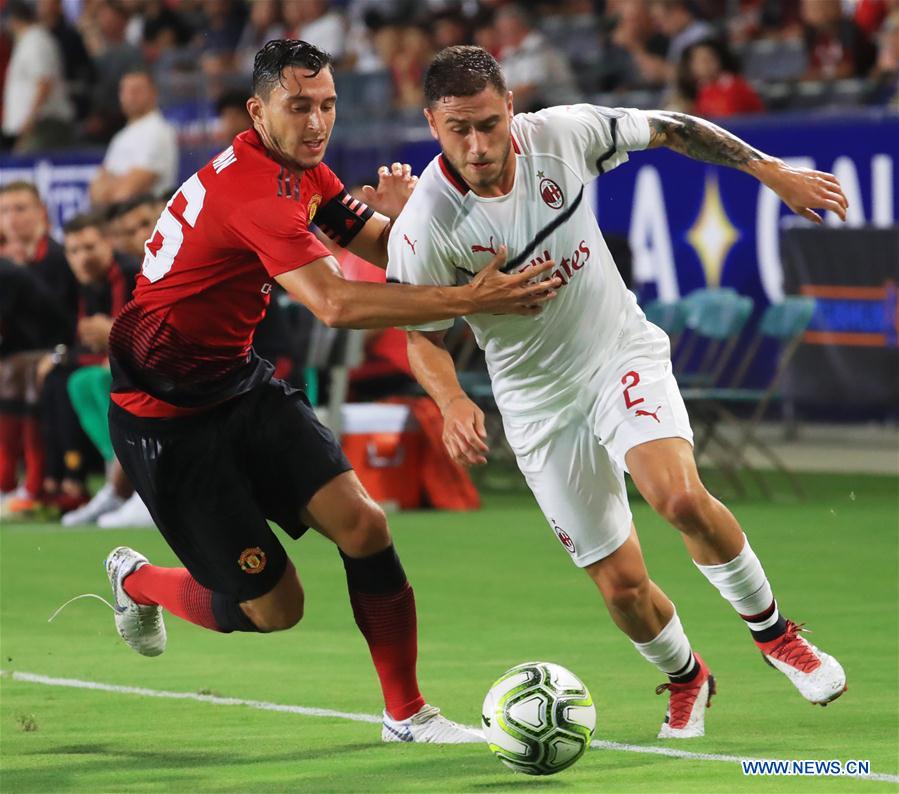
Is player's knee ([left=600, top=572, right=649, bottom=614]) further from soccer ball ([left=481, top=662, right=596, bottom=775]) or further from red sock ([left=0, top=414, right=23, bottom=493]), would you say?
red sock ([left=0, top=414, right=23, bottom=493])

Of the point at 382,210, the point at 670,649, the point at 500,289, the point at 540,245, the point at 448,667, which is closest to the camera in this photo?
the point at 500,289

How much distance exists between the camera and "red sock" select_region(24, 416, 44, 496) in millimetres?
14586

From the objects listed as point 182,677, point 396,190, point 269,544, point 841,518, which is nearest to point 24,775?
point 269,544

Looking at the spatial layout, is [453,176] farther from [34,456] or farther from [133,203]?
[34,456]

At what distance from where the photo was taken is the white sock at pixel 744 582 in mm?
6531

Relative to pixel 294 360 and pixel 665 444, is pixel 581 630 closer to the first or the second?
pixel 665 444

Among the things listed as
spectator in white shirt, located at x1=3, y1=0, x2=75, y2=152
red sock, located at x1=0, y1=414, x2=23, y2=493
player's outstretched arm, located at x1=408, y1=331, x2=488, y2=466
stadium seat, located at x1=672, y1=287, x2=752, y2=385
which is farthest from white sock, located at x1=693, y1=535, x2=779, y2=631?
spectator in white shirt, located at x1=3, y1=0, x2=75, y2=152

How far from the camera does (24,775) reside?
6457 mm

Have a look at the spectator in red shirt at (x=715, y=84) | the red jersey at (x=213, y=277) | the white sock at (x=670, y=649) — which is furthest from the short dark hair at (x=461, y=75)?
the spectator in red shirt at (x=715, y=84)

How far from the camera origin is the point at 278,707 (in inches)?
300

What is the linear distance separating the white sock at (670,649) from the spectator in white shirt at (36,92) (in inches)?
661

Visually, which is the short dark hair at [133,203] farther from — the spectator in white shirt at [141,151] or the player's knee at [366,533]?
the player's knee at [366,533]

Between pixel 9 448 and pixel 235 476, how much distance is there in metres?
8.73

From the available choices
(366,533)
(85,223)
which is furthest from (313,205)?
(85,223)
